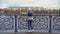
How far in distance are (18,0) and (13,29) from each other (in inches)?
345

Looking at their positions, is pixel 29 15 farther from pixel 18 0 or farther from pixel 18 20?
pixel 18 0

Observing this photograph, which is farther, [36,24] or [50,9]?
[50,9]

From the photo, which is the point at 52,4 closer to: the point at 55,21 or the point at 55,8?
the point at 55,8

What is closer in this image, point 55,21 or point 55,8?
point 55,21

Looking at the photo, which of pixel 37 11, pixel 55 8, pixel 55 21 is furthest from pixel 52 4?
pixel 55 21

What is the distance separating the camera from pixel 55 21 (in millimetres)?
13828

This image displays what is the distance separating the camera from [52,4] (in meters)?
22.5

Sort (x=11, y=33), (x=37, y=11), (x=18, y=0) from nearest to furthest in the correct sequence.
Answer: (x=11, y=33)
(x=37, y=11)
(x=18, y=0)

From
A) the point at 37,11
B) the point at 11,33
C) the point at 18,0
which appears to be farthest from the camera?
the point at 18,0

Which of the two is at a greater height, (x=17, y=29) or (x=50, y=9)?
(x=50, y=9)

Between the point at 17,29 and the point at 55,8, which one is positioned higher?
the point at 55,8

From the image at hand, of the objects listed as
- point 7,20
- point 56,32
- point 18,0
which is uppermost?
point 18,0

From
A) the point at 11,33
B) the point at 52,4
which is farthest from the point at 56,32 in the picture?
the point at 52,4

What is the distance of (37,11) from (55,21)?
23.7 feet
